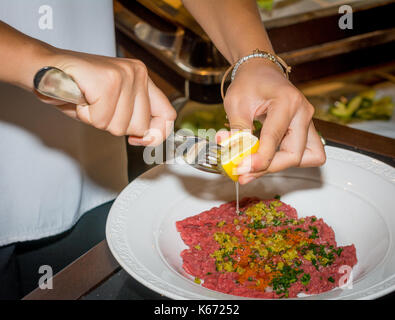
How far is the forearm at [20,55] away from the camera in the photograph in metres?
0.84

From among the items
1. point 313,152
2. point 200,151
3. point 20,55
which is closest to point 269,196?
point 313,152

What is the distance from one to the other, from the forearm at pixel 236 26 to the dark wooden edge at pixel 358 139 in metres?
0.45

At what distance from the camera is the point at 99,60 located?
0.86 m

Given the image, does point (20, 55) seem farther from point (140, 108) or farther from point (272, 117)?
point (272, 117)

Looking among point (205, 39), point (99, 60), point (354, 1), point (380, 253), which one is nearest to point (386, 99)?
point (354, 1)

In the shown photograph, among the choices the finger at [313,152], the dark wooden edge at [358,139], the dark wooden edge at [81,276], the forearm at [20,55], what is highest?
the forearm at [20,55]

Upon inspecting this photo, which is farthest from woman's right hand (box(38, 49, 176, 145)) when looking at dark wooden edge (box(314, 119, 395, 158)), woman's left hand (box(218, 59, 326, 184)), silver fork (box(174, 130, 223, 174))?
dark wooden edge (box(314, 119, 395, 158))

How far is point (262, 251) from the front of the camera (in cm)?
107

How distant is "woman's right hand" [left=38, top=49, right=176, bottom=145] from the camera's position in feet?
2.70

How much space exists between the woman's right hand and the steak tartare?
0.31 metres

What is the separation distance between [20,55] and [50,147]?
1.52 ft

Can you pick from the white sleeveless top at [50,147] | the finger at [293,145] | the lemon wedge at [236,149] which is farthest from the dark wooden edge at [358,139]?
the white sleeveless top at [50,147]

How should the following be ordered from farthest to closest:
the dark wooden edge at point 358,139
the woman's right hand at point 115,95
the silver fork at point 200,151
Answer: the dark wooden edge at point 358,139, the silver fork at point 200,151, the woman's right hand at point 115,95

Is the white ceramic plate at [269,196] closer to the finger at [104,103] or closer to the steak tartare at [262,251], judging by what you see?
the steak tartare at [262,251]
